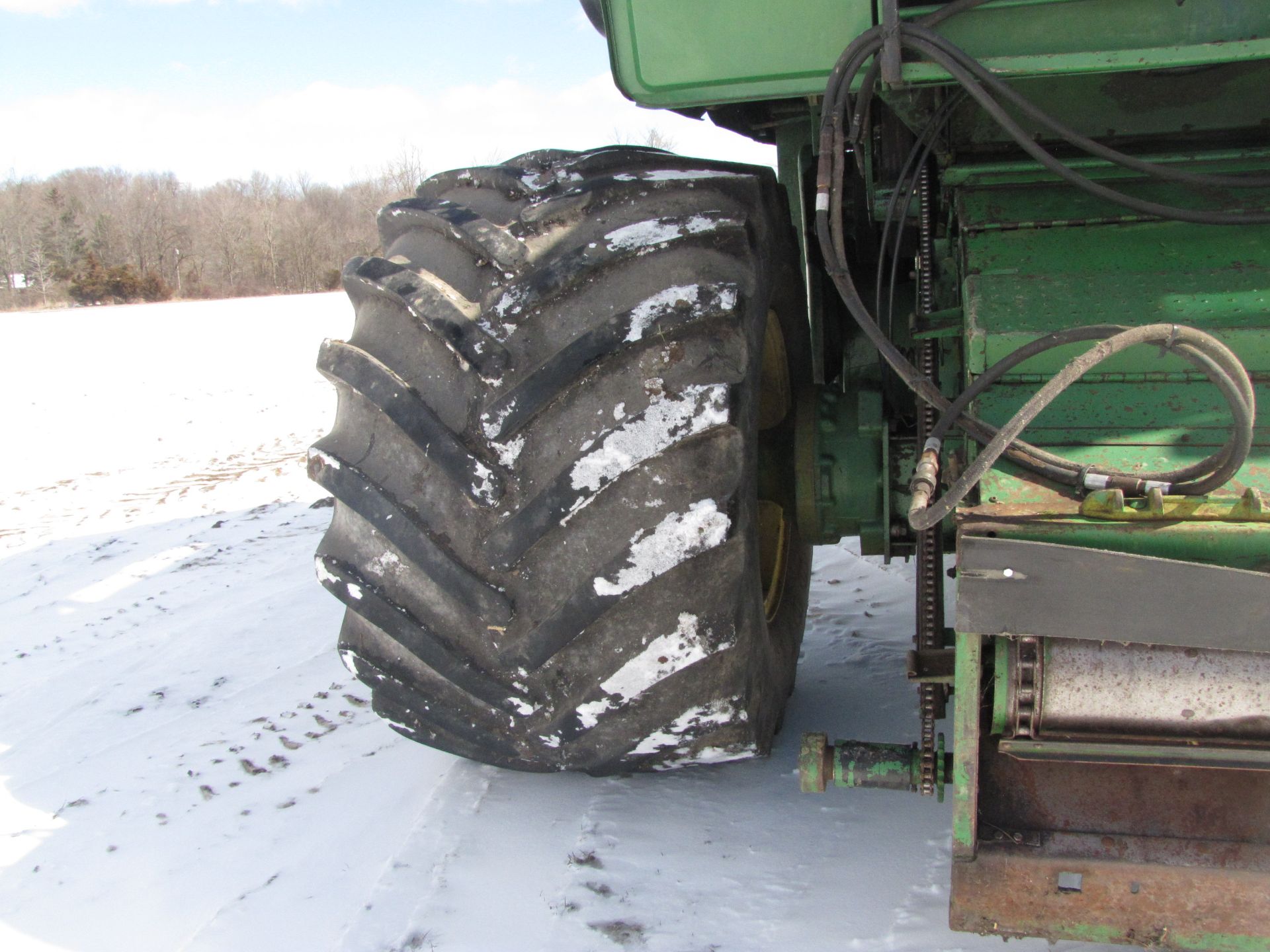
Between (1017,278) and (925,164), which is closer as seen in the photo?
(1017,278)

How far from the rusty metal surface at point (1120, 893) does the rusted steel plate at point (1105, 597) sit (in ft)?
1.05

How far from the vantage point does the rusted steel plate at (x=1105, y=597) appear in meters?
1.32

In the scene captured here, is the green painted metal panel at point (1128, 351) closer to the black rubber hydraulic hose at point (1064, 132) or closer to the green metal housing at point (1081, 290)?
the green metal housing at point (1081, 290)

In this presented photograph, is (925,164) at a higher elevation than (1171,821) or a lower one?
higher

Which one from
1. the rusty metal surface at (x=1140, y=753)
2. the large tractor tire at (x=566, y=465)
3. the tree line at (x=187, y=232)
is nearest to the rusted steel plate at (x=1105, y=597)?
the rusty metal surface at (x=1140, y=753)

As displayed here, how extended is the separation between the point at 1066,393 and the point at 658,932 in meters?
1.18

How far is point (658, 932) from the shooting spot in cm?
187

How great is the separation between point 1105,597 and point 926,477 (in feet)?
0.99

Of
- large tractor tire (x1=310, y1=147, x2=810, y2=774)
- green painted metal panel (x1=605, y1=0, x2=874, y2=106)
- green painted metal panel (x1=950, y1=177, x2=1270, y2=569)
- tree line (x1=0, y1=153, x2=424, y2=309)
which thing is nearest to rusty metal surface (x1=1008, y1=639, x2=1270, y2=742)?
green painted metal panel (x1=950, y1=177, x2=1270, y2=569)

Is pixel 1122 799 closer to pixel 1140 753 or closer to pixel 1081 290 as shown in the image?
pixel 1140 753

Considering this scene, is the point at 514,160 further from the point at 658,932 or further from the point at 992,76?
the point at 658,932

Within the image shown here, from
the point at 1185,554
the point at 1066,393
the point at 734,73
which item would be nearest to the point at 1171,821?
the point at 1185,554

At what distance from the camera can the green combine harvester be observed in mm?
1407

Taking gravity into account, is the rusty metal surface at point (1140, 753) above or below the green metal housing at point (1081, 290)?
below
